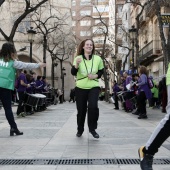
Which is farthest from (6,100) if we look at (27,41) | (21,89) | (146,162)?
(27,41)

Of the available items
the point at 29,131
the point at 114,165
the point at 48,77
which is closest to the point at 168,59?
the point at 29,131

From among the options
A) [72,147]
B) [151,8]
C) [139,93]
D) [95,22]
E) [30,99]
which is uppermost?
[95,22]

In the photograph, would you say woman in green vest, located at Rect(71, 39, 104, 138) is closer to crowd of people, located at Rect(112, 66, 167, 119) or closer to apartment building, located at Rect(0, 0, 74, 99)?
crowd of people, located at Rect(112, 66, 167, 119)

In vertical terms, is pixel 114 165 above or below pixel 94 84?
below

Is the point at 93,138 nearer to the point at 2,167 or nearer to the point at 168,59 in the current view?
the point at 2,167

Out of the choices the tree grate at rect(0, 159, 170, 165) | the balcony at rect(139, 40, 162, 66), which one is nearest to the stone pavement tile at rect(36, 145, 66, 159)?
the tree grate at rect(0, 159, 170, 165)

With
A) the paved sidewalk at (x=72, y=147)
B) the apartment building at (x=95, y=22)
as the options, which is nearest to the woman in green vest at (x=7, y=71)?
the paved sidewalk at (x=72, y=147)

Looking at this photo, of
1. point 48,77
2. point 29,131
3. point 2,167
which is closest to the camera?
point 2,167

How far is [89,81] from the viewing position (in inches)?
280

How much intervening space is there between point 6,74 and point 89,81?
1611mm

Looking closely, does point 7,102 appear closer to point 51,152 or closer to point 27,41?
point 51,152

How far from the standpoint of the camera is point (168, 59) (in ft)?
55.5

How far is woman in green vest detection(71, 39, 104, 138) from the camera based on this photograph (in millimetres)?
7082

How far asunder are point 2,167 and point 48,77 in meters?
47.5
